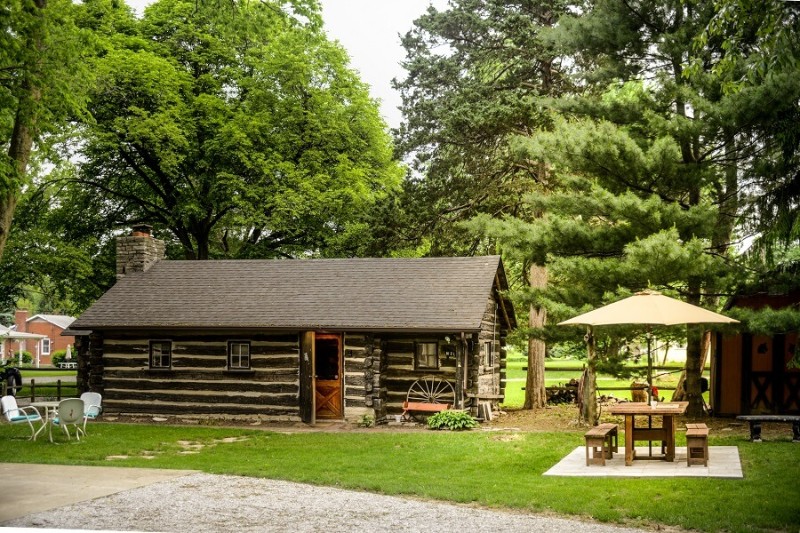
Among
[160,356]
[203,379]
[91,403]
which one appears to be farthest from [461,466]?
[160,356]

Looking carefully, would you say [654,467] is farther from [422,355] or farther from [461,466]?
Answer: [422,355]

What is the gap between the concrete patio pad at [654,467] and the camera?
414 inches

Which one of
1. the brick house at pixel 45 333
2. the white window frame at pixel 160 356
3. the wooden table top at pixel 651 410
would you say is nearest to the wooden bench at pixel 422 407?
the white window frame at pixel 160 356

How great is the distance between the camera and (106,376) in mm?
19531

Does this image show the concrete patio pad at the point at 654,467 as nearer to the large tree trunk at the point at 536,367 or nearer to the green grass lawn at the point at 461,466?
the green grass lawn at the point at 461,466

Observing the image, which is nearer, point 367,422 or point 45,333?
point 367,422

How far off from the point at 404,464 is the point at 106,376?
31.1 feet

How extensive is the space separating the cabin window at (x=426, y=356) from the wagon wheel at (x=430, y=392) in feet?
0.86

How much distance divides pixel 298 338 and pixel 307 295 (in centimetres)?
112

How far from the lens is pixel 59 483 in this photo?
10.2 m

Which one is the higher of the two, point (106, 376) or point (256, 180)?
→ point (256, 180)

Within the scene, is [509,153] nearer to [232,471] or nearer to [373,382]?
[373,382]

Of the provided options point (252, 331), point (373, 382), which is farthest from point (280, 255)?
point (373, 382)

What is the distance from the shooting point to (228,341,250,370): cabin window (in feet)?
61.1
